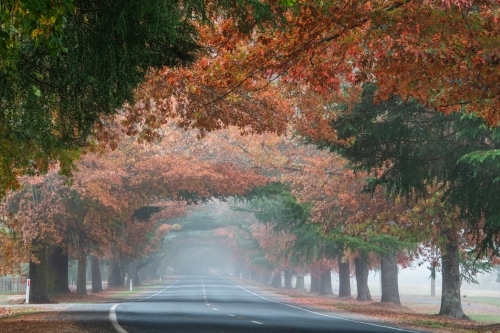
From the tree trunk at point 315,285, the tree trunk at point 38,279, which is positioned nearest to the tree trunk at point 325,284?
the tree trunk at point 315,285

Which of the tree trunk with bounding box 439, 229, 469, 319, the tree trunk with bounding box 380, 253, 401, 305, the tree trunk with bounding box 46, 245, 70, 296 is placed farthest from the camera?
the tree trunk with bounding box 380, 253, 401, 305

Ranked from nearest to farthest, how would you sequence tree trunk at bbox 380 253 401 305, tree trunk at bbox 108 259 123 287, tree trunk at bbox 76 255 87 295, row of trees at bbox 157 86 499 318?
1. row of trees at bbox 157 86 499 318
2. tree trunk at bbox 380 253 401 305
3. tree trunk at bbox 76 255 87 295
4. tree trunk at bbox 108 259 123 287

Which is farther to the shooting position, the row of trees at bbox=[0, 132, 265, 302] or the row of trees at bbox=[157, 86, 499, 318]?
the row of trees at bbox=[0, 132, 265, 302]

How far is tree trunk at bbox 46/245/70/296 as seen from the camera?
4034 cm

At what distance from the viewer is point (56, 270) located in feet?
134

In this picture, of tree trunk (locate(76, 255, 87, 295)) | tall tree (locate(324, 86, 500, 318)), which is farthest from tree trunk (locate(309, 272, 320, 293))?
tall tree (locate(324, 86, 500, 318))

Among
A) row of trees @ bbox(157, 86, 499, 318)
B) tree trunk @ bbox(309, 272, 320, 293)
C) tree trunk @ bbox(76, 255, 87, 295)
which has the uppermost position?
row of trees @ bbox(157, 86, 499, 318)

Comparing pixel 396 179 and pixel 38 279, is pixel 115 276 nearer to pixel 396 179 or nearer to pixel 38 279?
pixel 38 279

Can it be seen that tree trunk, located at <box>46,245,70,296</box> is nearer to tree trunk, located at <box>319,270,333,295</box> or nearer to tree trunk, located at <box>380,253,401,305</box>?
tree trunk, located at <box>380,253,401,305</box>

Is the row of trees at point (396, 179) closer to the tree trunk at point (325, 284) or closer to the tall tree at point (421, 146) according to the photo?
the tall tree at point (421, 146)

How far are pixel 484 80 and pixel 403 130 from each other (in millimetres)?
7421

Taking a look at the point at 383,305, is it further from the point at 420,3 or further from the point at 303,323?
the point at 420,3

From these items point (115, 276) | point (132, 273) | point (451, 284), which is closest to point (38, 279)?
point (451, 284)

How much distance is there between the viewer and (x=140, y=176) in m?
35.2
